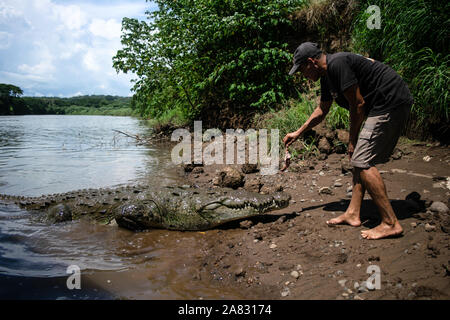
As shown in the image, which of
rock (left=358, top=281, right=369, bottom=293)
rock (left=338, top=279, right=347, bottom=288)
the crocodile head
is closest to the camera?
rock (left=358, top=281, right=369, bottom=293)

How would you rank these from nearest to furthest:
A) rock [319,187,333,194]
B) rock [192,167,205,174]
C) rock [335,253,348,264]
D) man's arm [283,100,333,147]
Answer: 1. rock [335,253,348,264]
2. man's arm [283,100,333,147]
3. rock [319,187,333,194]
4. rock [192,167,205,174]

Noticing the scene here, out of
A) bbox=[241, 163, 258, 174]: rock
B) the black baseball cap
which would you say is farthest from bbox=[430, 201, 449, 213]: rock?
bbox=[241, 163, 258, 174]: rock

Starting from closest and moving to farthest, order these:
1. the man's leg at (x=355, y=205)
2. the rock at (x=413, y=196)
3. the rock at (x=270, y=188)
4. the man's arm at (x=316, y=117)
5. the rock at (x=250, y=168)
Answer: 1. the man's leg at (x=355, y=205)
2. the rock at (x=413, y=196)
3. the man's arm at (x=316, y=117)
4. the rock at (x=270, y=188)
5. the rock at (x=250, y=168)

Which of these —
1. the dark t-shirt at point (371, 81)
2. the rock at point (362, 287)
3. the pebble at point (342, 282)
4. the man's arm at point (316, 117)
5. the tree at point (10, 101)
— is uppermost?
the tree at point (10, 101)

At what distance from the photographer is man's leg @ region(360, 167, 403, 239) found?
2477 mm

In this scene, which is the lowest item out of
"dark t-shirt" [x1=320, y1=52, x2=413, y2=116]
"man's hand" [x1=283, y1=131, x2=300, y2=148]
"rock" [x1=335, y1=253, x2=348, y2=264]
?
"rock" [x1=335, y1=253, x2=348, y2=264]

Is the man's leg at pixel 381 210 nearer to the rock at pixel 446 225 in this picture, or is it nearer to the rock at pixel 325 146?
the rock at pixel 446 225

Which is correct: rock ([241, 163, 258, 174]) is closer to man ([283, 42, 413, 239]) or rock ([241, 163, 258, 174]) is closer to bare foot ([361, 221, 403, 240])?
man ([283, 42, 413, 239])

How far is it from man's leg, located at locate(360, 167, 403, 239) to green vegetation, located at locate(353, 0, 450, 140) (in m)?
2.71

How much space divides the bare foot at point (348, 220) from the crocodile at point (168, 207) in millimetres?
578

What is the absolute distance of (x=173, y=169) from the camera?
703cm

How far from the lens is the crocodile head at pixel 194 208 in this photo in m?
3.34

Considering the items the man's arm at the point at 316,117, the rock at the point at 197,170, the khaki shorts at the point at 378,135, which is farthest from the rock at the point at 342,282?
the rock at the point at 197,170
